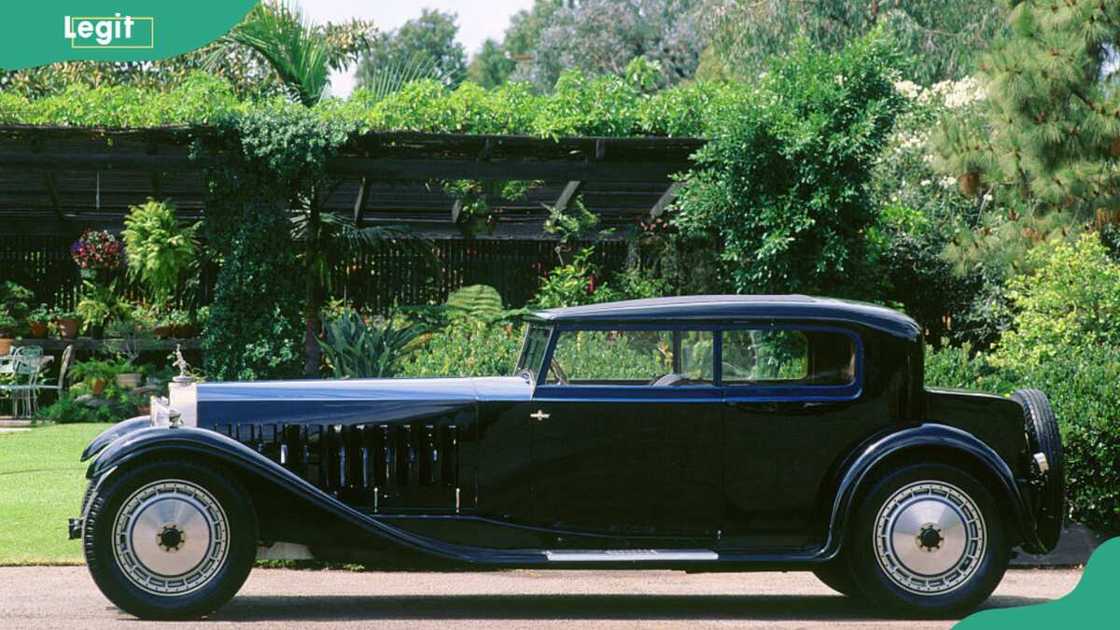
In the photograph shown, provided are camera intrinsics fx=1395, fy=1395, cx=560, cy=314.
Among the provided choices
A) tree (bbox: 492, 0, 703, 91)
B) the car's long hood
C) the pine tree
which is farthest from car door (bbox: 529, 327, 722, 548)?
tree (bbox: 492, 0, 703, 91)

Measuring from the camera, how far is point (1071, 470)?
900 cm

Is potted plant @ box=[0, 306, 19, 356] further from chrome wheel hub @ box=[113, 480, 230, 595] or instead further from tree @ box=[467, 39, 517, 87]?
tree @ box=[467, 39, 517, 87]

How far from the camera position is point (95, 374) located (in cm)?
1628

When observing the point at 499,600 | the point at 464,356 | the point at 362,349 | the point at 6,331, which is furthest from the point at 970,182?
the point at 6,331

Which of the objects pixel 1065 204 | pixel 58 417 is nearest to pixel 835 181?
pixel 1065 204

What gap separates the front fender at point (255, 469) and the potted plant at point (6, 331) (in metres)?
11.1

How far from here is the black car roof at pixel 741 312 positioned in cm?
693

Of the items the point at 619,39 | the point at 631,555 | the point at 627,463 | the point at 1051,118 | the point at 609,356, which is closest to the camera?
the point at 631,555

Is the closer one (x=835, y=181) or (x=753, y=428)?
(x=753, y=428)

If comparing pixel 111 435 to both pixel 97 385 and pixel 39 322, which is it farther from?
→ pixel 39 322

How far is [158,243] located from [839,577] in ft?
34.8

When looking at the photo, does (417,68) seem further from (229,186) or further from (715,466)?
(715,466)

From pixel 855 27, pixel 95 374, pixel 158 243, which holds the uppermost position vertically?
pixel 855 27

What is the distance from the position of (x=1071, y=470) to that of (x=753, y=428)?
3239mm
